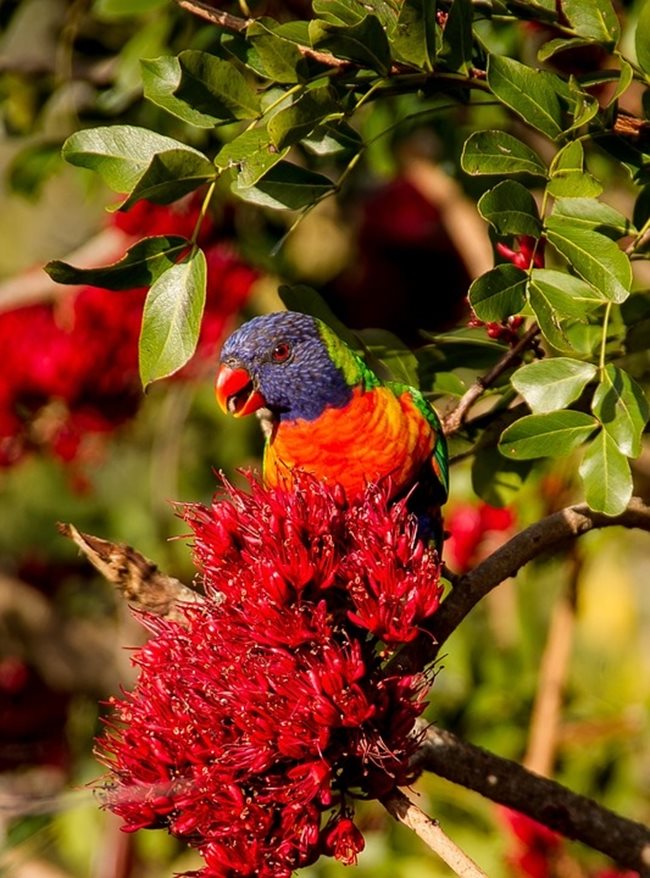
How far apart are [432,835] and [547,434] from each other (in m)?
0.38

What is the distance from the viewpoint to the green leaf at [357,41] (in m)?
0.98

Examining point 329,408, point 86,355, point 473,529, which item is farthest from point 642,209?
point 86,355

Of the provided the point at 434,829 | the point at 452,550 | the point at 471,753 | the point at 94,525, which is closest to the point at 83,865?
the point at 94,525

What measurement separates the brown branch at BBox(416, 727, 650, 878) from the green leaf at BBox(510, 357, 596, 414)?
1.37 feet

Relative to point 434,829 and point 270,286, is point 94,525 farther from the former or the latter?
point 434,829

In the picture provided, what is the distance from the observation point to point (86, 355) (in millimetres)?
2598

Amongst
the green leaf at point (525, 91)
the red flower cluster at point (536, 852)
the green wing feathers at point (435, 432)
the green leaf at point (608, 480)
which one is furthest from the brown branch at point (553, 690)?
the green leaf at point (525, 91)

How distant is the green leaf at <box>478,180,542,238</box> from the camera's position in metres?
1.03

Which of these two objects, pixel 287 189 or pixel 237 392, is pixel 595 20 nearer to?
pixel 287 189

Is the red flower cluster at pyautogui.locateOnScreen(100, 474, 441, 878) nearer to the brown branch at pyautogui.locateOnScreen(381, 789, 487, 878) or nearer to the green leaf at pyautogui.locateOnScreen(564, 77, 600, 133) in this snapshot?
the brown branch at pyautogui.locateOnScreen(381, 789, 487, 878)

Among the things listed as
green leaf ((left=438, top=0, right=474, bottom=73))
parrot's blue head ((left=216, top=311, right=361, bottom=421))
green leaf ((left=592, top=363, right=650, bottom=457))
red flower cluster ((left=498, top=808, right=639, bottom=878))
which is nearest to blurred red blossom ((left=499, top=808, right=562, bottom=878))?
red flower cluster ((left=498, top=808, right=639, bottom=878))

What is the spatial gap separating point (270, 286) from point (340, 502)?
8.21ft

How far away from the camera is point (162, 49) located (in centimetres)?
191

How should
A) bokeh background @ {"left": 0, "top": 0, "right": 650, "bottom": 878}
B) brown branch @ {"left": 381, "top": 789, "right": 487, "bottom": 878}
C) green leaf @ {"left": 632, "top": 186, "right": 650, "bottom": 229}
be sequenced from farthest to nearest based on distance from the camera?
bokeh background @ {"left": 0, "top": 0, "right": 650, "bottom": 878}
green leaf @ {"left": 632, "top": 186, "right": 650, "bottom": 229}
brown branch @ {"left": 381, "top": 789, "right": 487, "bottom": 878}
